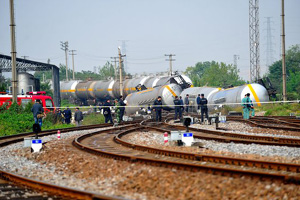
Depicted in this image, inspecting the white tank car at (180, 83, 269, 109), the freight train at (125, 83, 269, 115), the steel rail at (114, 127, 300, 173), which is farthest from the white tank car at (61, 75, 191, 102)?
the steel rail at (114, 127, 300, 173)

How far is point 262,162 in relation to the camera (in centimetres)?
859

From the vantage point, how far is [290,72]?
281 ft

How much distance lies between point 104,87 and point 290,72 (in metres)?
42.4

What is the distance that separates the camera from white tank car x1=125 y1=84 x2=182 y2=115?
40.8m

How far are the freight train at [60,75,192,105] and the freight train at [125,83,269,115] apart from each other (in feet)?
13.2

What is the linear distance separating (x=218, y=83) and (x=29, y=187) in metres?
107

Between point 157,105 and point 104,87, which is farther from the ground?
point 104,87

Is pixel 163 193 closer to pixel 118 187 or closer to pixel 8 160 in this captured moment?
pixel 118 187

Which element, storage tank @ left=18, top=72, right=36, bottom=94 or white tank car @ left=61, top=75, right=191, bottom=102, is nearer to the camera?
storage tank @ left=18, top=72, right=36, bottom=94

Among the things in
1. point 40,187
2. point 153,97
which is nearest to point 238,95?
point 153,97

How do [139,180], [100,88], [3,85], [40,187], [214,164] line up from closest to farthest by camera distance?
[40,187], [139,180], [214,164], [3,85], [100,88]

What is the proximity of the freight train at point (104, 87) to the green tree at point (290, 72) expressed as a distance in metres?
30.5

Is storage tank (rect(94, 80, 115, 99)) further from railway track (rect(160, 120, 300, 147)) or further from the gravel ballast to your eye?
the gravel ballast

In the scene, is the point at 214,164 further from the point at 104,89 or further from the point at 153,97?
the point at 104,89
